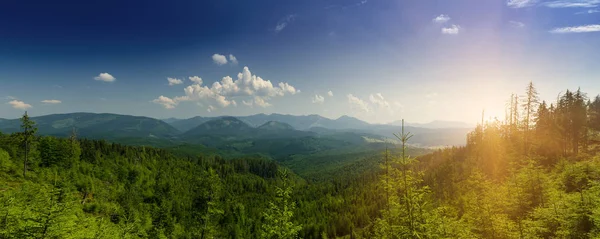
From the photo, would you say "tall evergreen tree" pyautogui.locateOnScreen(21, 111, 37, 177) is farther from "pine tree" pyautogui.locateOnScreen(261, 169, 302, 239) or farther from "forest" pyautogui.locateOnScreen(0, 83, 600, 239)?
"pine tree" pyautogui.locateOnScreen(261, 169, 302, 239)

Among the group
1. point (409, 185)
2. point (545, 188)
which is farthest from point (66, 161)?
point (545, 188)

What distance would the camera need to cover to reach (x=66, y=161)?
87875 mm

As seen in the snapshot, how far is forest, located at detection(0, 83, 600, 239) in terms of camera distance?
74.1 ft

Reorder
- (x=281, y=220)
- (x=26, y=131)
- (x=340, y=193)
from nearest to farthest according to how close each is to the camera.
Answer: (x=281, y=220) < (x=26, y=131) < (x=340, y=193)

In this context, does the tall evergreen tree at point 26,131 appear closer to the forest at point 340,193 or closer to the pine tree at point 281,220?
the forest at point 340,193

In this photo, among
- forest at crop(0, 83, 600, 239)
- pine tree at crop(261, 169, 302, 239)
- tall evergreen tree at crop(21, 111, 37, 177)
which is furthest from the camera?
tall evergreen tree at crop(21, 111, 37, 177)

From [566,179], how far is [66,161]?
470 feet

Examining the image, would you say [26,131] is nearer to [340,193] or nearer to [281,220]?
[281,220]

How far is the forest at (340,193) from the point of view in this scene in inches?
890

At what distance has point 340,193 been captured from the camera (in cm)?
19838

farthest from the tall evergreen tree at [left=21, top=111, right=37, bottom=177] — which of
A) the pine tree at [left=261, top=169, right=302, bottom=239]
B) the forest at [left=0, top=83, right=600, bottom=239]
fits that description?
the pine tree at [left=261, top=169, right=302, bottom=239]

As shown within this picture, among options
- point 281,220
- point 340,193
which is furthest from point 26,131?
point 340,193

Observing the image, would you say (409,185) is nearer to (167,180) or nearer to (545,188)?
(545,188)

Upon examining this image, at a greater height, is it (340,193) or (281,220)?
(281,220)
